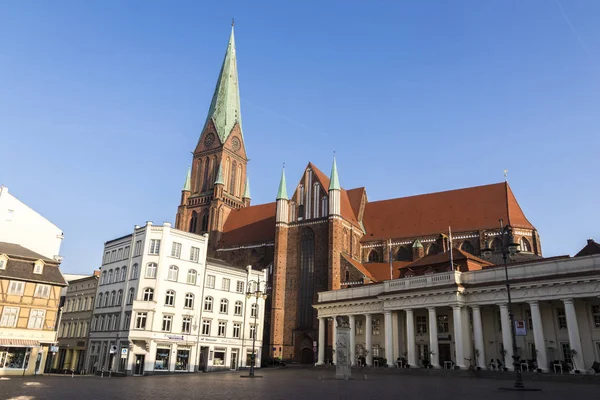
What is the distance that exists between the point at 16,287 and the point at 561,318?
1628 inches

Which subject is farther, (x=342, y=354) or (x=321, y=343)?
(x=321, y=343)

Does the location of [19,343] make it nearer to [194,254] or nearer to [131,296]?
[131,296]

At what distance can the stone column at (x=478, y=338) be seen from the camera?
3609 cm

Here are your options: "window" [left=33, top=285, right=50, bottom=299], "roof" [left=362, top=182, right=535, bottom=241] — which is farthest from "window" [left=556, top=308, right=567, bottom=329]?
"window" [left=33, top=285, right=50, bottom=299]

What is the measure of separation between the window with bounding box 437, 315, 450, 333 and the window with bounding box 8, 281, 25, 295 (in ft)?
112

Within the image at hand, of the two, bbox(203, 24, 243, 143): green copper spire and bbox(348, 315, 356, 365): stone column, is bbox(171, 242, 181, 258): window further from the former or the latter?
bbox(203, 24, 243, 143): green copper spire

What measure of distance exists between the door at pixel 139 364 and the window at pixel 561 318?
33.0 m

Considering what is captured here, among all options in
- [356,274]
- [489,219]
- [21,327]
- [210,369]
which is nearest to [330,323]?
[356,274]

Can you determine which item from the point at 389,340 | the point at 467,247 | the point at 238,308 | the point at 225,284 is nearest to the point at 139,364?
the point at 225,284

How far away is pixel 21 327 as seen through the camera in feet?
124

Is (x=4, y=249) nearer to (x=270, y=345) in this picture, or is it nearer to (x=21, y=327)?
(x=21, y=327)

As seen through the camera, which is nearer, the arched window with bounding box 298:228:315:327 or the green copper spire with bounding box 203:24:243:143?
the arched window with bounding box 298:228:315:327

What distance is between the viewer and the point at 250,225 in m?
76.6

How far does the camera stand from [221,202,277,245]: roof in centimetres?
7281
